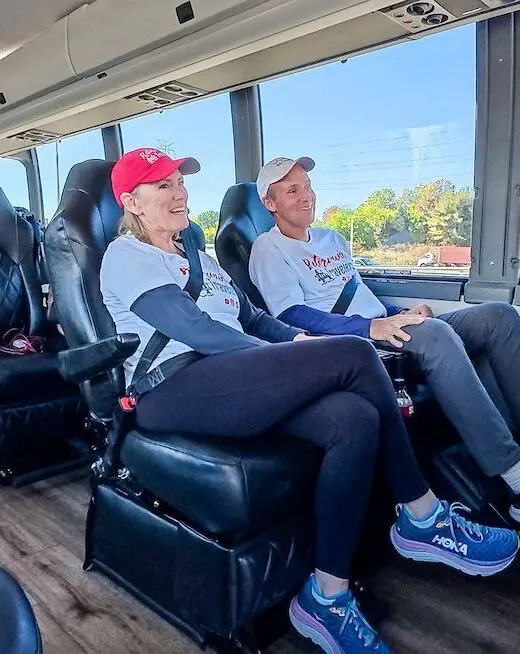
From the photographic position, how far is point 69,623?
5.13ft

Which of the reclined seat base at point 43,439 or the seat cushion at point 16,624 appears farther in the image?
the reclined seat base at point 43,439

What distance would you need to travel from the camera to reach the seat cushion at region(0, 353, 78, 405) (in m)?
2.48

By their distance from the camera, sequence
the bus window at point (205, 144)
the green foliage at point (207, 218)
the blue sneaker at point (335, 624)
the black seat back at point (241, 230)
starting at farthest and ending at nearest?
the green foliage at point (207, 218) → the bus window at point (205, 144) → the black seat back at point (241, 230) → the blue sneaker at point (335, 624)

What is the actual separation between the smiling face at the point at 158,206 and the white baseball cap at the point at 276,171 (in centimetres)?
65

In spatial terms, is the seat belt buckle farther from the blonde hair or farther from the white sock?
the white sock

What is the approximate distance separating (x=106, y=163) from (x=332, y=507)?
53.0 inches

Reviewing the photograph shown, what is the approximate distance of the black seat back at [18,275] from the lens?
2846 mm

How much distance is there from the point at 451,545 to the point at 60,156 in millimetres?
4658

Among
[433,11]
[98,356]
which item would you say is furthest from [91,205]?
[433,11]

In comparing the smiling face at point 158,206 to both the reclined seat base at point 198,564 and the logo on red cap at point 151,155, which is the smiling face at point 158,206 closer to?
the logo on red cap at point 151,155

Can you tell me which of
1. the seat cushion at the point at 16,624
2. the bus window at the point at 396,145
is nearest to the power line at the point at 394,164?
the bus window at the point at 396,145

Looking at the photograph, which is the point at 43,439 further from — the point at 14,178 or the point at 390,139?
the point at 14,178

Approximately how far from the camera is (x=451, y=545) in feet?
5.02

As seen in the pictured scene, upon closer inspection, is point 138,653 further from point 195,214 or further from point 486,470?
point 195,214
